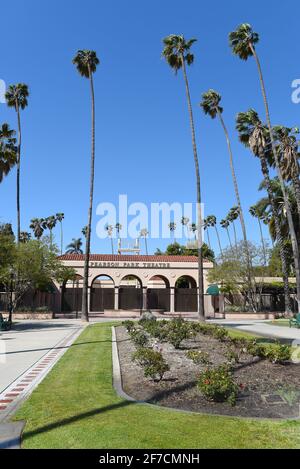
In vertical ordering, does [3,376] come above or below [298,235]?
below

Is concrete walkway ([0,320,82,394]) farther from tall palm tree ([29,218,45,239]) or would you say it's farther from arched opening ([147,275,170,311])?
tall palm tree ([29,218,45,239])

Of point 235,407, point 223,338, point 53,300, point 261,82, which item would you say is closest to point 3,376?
point 235,407

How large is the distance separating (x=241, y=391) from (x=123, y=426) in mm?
3183

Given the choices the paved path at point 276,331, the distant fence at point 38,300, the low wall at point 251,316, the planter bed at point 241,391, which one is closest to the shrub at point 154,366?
the planter bed at point 241,391

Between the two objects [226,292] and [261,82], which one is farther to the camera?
[226,292]

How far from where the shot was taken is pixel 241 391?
8344 millimetres

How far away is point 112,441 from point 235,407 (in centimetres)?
272

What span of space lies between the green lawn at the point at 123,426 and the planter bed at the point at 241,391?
0.58 meters

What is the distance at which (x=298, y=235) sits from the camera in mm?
40094

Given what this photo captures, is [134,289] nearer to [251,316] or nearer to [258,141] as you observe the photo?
[251,316]

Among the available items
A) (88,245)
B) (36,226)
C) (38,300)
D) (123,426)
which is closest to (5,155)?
(88,245)

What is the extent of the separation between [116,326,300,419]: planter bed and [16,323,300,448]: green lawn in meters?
0.58

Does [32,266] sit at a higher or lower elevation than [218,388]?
higher
